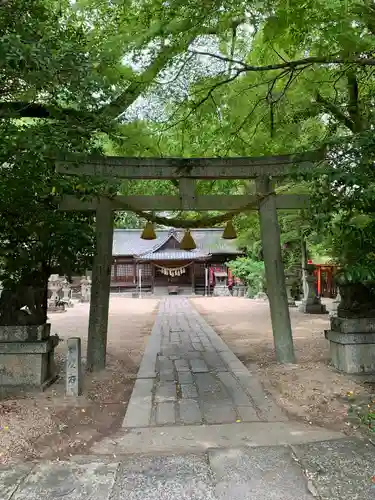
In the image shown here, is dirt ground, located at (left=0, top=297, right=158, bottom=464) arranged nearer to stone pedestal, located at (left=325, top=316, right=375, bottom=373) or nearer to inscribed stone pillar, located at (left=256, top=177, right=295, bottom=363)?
inscribed stone pillar, located at (left=256, top=177, right=295, bottom=363)

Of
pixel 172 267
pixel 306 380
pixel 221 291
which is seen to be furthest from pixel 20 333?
pixel 172 267

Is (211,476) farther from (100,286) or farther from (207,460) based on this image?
(100,286)

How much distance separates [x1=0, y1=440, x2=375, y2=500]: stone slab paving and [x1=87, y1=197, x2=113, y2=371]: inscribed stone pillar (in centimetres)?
341

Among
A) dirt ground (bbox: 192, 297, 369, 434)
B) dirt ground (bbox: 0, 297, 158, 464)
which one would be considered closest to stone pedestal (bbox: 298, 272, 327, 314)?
dirt ground (bbox: 192, 297, 369, 434)

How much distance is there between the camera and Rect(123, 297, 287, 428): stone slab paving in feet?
15.1

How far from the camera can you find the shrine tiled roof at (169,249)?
35.1 m

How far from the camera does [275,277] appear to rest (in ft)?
24.0

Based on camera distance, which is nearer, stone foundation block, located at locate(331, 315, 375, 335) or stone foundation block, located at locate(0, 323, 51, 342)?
stone foundation block, located at locate(0, 323, 51, 342)

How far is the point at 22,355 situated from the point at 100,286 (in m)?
1.84

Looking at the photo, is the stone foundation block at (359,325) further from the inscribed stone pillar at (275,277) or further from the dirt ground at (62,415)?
the dirt ground at (62,415)

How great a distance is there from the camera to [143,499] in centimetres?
285

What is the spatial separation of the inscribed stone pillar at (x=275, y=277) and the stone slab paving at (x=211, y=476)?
350 cm

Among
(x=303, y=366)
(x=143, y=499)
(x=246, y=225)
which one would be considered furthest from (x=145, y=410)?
(x=246, y=225)

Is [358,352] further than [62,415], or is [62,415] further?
[358,352]
